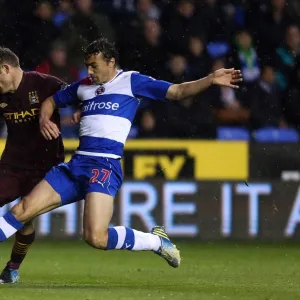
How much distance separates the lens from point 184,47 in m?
15.1

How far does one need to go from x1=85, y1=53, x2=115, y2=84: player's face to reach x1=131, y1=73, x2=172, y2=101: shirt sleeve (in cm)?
21

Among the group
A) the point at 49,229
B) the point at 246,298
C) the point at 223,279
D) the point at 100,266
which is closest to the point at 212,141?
the point at 49,229

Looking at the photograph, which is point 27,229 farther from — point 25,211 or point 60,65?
point 60,65

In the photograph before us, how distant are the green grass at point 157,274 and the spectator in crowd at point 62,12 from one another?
3461mm

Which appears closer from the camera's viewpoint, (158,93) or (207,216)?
(158,93)

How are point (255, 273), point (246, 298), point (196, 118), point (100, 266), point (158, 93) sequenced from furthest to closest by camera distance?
point (196, 118), point (100, 266), point (255, 273), point (158, 93), point (246, 298)

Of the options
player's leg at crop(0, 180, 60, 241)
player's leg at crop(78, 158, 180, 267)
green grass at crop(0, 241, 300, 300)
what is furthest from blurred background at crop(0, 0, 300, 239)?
player's leg at crop(0, 180, 60, 241)

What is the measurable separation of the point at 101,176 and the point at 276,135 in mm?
6676

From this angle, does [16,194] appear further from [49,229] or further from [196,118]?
[196,118]

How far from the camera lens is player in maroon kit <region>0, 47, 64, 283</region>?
8.91m

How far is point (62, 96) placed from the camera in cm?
877

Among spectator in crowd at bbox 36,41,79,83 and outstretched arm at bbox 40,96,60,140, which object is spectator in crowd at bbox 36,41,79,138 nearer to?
spectator in crowd at bbox 36,41,79,83

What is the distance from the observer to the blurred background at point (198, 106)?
13219mm

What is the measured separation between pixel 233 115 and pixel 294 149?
1286mm
